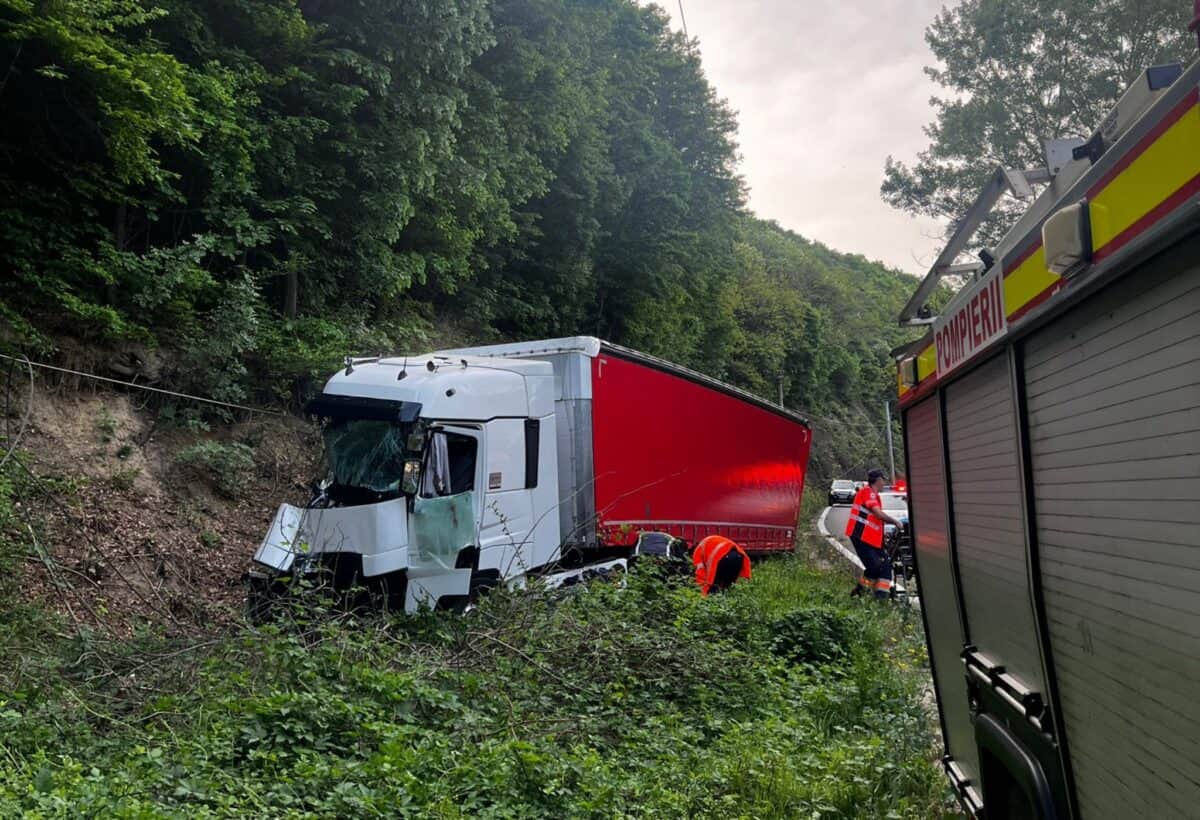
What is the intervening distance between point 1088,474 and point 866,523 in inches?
359

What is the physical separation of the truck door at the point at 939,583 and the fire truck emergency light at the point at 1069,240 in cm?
181

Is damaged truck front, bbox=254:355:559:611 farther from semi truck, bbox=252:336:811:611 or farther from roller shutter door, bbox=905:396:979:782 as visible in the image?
roller shutter door, bbox=905:396:979:782

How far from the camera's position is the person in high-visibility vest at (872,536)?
1105 cm

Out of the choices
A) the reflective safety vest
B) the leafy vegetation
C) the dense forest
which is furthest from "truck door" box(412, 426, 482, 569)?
the dense forest

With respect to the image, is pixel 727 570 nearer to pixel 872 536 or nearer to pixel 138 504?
pixel 872 536

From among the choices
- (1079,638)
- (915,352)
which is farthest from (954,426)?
(1079,638)

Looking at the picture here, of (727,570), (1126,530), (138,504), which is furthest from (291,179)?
(1126,530)

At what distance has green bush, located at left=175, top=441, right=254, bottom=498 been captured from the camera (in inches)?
471

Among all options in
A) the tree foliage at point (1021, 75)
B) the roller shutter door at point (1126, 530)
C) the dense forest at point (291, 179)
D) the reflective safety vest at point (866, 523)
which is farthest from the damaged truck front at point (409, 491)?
the tree foliage at point (1021, 75)

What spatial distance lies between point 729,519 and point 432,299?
8.57m

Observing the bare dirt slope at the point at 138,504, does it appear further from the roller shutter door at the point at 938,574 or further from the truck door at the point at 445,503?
the roller shutter door at the point at 938,574

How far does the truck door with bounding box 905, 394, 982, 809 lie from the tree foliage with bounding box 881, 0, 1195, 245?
15.4m

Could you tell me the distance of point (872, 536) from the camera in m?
11.0

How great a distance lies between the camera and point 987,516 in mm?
3221
